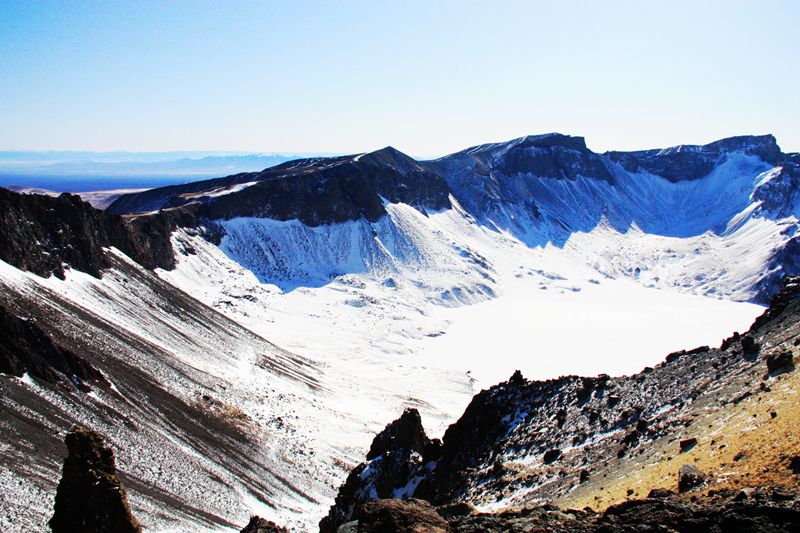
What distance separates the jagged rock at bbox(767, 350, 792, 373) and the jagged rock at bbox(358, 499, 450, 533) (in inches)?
901

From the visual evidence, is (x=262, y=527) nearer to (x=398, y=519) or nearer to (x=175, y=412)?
(x=398, y=519)

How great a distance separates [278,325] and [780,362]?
93.9 m

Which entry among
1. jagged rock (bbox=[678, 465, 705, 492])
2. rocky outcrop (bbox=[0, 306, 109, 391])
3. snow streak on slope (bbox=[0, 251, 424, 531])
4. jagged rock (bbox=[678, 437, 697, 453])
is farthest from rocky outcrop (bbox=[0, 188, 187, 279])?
jagged rock (bbox=[678, 465, 705, 492])

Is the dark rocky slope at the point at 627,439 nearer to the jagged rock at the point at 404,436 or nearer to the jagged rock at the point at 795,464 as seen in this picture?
the jagged rock at the point at 795,464

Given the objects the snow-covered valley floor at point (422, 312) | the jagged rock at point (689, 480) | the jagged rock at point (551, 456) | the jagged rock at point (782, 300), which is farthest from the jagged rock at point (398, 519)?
the snow-covered valley floor at point (422, 312)

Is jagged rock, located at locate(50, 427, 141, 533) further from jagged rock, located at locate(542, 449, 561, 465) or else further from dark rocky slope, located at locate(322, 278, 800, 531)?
jagged rock, located at locate(542, 449, 561, 465)

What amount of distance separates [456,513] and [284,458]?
45087 mm

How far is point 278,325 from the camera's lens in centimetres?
11469

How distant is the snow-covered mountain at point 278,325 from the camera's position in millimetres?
53125

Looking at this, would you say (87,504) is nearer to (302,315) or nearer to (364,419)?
(364,419)

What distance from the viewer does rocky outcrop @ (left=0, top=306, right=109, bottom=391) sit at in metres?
52.8

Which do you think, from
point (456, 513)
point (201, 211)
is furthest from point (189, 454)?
point (201, 211)

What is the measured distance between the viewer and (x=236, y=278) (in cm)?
12900

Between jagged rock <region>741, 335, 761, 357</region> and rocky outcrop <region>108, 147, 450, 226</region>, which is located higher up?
rocky outcrop <region>108, 147, 450, 226</region>
